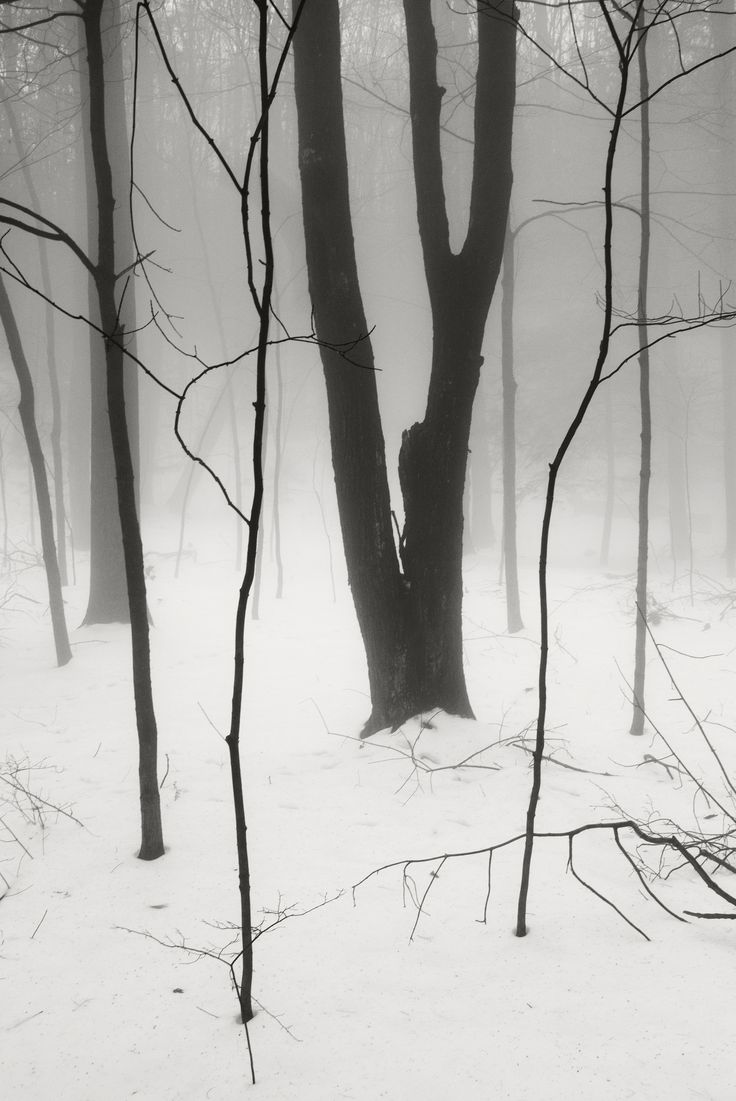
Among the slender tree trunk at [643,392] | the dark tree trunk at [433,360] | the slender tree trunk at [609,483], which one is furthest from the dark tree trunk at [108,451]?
the slender tree trunk at [609,483]

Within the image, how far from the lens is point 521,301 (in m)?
24.0

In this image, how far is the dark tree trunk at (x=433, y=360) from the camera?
4.29 meters

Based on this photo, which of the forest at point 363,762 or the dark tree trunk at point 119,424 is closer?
the forest at point 363,762

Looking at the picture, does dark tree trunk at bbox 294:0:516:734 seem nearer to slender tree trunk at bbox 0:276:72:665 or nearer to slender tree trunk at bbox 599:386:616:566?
slender tree trunk at bbox 0:276:72:665

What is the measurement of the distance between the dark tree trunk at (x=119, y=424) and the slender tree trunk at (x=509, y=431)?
6506 mm

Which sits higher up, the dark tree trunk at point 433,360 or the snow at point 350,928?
the dark tree trunk at point 433,360

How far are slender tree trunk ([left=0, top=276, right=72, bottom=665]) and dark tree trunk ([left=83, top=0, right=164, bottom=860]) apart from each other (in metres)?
3.17

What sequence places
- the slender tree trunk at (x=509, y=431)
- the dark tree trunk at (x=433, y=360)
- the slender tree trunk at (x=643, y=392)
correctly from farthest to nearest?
the slender tree trunk at (x=509, y=431) < the slender tree trunk at (x=643, y=392) < the dark tree trunk at (x=433, y=360)

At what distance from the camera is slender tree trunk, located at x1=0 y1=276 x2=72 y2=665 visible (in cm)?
579

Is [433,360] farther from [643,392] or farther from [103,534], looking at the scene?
[103,534]

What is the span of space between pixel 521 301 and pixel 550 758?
22.3 m

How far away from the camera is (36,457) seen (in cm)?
609

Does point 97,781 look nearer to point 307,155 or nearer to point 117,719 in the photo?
point 117,719

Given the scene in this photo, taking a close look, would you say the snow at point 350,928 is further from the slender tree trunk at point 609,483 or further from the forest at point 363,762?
the slender tree trunk at point 609,483
